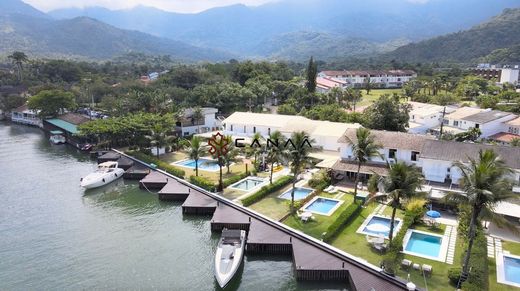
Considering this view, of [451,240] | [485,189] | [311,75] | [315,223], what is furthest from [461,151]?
[311,75]

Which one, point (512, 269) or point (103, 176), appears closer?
point (512, 269)

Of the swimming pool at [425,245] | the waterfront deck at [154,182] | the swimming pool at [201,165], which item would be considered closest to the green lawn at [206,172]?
the swimming pool at [201,165]

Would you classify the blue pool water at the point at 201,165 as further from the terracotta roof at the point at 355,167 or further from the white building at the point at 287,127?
the terracotta roof at the point at 355,167

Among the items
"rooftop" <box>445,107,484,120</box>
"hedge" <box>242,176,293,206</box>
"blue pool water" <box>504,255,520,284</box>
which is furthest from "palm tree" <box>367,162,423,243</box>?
"rooftop" <box>445,107,484,120</box>

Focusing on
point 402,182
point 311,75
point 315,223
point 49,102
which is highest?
point 311,75

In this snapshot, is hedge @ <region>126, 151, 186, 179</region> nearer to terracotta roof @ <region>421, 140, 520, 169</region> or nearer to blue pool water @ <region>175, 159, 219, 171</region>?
blue pool water @ <region>175, 159, 219, 171</region>

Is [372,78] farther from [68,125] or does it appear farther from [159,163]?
[159,163]
